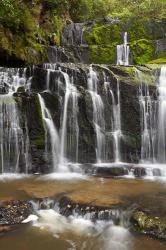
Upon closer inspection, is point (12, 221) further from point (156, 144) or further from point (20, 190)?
point (156, 144)

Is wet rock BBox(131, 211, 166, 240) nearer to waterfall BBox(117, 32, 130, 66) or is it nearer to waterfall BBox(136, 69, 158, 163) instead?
waterfall BBox(136, 69, 158, 163)

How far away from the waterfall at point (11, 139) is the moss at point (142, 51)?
35.6 ft

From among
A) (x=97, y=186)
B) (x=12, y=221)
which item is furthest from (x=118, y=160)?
(x=12, y=221)

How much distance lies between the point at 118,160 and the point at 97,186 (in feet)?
11.8

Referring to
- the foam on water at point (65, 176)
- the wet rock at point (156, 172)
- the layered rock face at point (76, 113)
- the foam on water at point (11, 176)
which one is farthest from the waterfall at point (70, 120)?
the wet rock at point (156, 172)

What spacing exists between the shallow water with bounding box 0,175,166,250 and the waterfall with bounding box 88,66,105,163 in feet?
8.41

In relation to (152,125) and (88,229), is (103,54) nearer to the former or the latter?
(152,125)

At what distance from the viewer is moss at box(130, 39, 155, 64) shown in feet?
75.2

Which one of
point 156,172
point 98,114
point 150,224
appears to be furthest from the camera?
point 98,114

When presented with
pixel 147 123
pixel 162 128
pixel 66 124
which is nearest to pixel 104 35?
pixel 147 123

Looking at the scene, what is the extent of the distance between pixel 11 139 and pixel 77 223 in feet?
18.2

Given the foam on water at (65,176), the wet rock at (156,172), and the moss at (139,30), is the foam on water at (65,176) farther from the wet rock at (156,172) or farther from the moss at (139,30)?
the moss at (139,30)

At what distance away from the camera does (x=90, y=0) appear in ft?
103

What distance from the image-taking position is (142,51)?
23.1m
